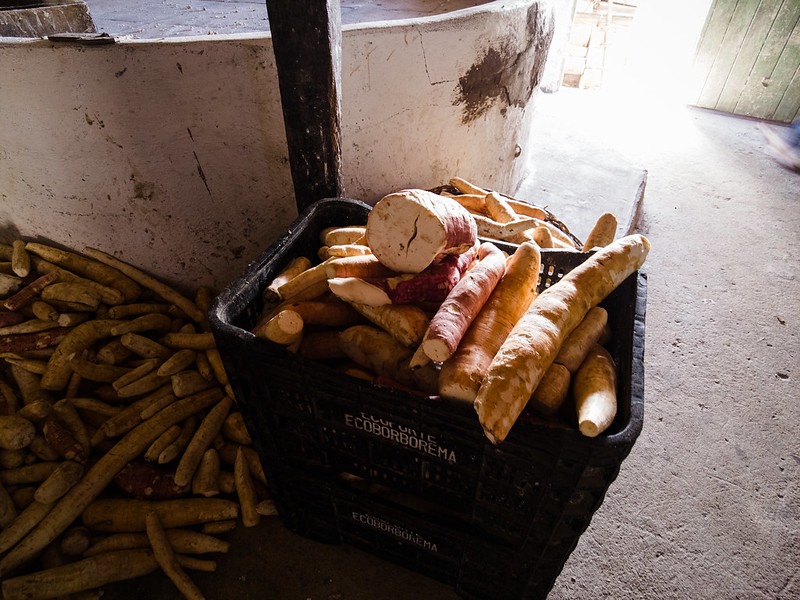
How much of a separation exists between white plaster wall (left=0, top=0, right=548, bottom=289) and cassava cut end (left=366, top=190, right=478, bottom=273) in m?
1.00

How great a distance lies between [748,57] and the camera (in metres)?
5.66

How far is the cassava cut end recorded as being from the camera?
1.12m

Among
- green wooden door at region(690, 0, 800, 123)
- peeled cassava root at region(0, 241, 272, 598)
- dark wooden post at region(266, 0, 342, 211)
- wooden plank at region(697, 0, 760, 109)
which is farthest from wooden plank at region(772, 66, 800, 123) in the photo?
peeled cassava root at region(0, 241, 272, 598)

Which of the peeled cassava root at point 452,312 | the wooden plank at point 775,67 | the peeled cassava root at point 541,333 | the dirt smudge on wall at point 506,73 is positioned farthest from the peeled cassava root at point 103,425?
the wooden plank at point 775,67

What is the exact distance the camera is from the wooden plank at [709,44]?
5.63m

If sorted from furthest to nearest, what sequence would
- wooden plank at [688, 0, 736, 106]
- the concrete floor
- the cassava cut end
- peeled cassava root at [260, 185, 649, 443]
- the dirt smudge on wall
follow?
wooden plank at [688, 0, 736, 106] → the dirt smudge on wall → the concrete floor → the cassava cut end → peeled cassava root at [260, 185, 649, 443]

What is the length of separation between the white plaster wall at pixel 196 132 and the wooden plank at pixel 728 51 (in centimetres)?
501

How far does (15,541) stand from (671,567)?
2303 mm

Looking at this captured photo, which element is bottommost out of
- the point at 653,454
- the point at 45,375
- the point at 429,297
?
the point at 653,454

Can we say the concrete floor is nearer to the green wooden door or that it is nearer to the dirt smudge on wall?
the dirt smudge on wall

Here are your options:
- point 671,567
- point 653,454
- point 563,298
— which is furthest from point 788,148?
point 563,298

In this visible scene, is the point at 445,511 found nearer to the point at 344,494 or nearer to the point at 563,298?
the point at 344,494

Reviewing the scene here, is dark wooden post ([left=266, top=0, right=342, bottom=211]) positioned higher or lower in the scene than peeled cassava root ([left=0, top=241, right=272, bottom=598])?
higher

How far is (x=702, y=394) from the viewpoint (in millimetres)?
2361
